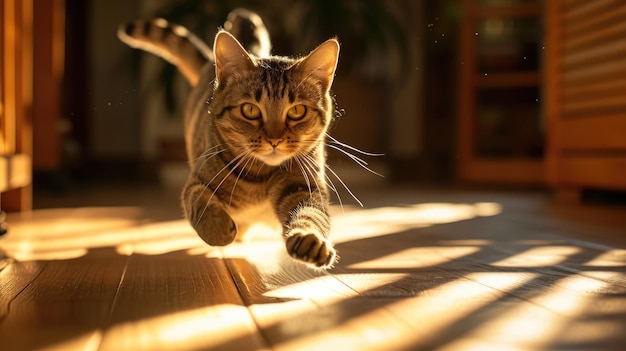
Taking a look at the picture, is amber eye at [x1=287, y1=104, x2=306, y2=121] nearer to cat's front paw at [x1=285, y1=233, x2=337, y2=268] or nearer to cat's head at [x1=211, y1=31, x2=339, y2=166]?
cat's head at [x1=211, y1=31, x2=339, y2=166]

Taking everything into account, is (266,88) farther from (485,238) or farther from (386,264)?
(485,238)

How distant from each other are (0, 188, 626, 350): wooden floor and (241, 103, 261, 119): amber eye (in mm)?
268

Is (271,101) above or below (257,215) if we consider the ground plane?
above

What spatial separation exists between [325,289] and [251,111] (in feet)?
1.44

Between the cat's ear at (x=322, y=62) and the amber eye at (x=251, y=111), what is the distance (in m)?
0.14

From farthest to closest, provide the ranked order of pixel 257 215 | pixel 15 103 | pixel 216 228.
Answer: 1. pixel 15 103
2. pixel 257 215
3. pixel 216 228

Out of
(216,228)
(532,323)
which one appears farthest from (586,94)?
(532,323)

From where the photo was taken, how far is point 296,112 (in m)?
1.40

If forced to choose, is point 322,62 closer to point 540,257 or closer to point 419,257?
point 419,257

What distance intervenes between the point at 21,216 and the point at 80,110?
6.89ft

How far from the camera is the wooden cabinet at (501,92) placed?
349 centimetres

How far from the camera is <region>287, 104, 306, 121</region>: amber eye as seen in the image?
1.39m

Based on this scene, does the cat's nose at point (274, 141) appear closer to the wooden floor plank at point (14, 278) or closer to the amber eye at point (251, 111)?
the amber eye at point (251, 111)

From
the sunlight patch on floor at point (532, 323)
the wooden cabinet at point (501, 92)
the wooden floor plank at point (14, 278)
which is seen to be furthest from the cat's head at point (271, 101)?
the wooden cabinet at point (501, 92)
